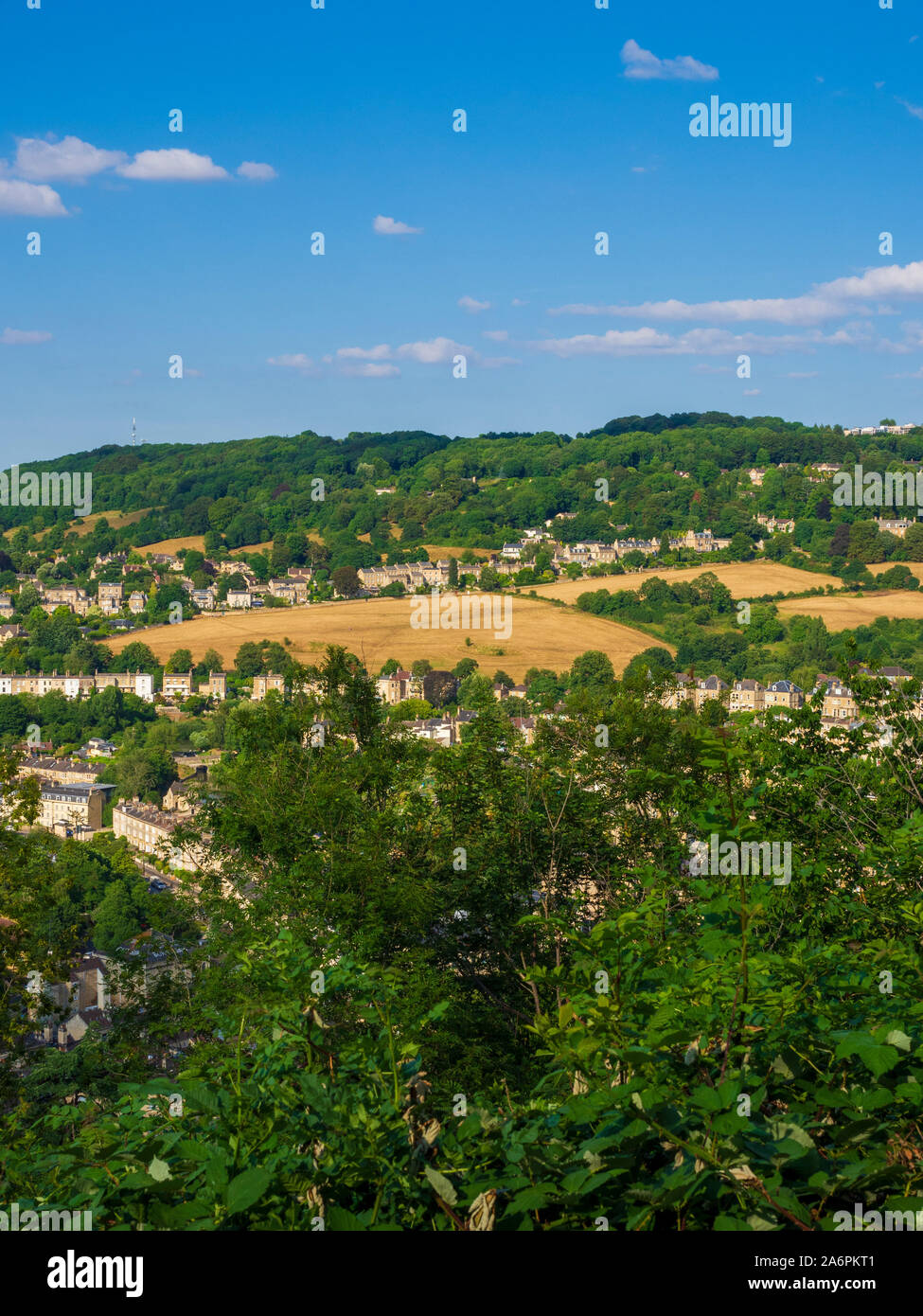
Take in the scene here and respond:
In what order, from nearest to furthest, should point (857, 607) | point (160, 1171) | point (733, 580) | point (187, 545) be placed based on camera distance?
point (160, 1171) → point (857, 607) → point (733, 580) → point (187, 545)

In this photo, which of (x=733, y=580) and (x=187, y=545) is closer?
(x=733, y=580)

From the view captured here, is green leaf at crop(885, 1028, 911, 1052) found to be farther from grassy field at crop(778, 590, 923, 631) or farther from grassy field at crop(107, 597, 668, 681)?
grassy field at crop(778, 590, 923, 631)

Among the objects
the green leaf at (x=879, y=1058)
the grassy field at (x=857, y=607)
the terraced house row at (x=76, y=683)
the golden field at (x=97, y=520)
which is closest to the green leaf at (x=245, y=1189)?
the green leaf at (x=879, y=1058)

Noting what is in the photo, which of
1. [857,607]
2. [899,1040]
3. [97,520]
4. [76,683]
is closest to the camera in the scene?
[899,1040]

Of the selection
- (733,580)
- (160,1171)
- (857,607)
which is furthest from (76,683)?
(160,1171)

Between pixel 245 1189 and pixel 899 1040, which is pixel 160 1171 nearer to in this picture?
pixel 245 1189

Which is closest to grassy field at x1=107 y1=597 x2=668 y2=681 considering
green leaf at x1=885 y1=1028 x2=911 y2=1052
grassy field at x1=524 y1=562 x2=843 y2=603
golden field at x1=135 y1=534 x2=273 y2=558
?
grassy field at x1=524 y1=562 x2=843 y2=603

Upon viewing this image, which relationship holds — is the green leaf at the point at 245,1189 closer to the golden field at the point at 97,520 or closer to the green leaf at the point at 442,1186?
the green leaf at the point at 442,1186
